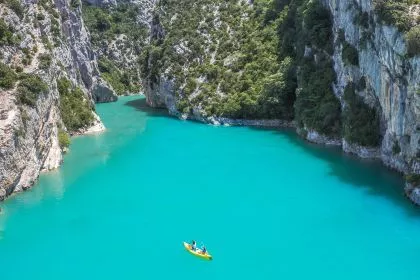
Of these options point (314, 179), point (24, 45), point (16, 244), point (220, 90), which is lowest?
point (16, 244)

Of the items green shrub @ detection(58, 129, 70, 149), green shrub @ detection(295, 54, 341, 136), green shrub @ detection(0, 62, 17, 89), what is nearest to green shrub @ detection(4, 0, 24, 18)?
green shrub @ detection(0, 62, 17, 89)

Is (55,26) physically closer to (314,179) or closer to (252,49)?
(252,49)

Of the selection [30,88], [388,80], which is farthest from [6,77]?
[388,80]

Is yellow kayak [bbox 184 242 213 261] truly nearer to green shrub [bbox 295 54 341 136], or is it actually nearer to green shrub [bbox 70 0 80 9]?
green shrub [bbox 295 54 341 136]

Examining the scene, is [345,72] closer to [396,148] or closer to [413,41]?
[396,148]

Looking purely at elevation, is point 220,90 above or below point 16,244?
above

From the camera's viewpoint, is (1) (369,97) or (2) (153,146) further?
(2) (153,146)

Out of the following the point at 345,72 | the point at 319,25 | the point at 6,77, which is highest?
the point at 319,25

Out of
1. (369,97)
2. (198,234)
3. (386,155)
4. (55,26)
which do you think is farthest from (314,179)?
(55,26)
